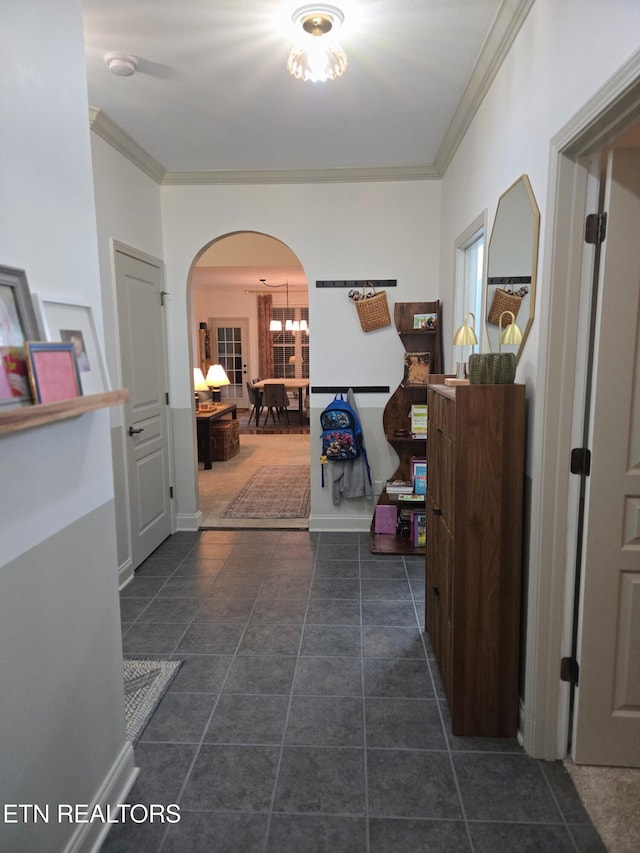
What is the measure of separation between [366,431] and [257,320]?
25.6 ft

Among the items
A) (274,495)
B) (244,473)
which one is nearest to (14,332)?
(274,495)

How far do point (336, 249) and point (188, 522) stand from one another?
2476 mm

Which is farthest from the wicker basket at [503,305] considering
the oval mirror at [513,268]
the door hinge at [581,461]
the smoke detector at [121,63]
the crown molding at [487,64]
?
the smoke detector at [121,63]

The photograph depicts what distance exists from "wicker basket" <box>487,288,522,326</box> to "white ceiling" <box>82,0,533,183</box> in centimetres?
103

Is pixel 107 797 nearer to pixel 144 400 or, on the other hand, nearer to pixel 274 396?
pixel 144 400

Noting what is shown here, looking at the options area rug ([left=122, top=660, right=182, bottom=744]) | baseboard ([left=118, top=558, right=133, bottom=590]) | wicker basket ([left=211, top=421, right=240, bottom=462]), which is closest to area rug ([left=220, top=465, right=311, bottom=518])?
wicker basket ([left=211, top=421, right=240, bottom=462])

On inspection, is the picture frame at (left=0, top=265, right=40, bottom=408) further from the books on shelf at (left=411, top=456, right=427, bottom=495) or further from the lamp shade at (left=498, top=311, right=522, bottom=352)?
the books on shelf at (left=411, top=456, right=427, bottom=495)

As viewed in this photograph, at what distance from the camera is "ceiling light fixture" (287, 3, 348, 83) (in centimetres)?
211

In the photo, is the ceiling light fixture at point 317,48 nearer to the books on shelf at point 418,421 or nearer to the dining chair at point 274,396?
the books on shelf at point 418,421

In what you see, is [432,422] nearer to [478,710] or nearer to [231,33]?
[478,710]

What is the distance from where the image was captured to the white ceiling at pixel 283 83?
7.00ft

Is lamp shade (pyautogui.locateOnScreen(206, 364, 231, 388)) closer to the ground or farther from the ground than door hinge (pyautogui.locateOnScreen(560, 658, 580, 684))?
farther from the ground

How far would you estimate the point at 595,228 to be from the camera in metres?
1.63

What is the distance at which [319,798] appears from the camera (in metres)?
1.70
